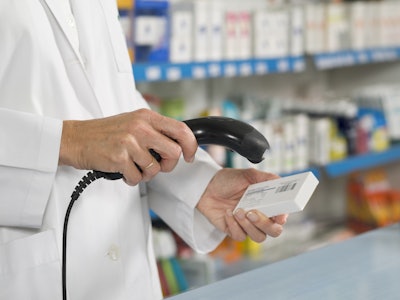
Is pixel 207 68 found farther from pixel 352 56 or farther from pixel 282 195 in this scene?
pixel 282 195

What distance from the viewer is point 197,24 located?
270 centimetres

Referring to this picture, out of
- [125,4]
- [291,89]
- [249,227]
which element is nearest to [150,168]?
[249,227]

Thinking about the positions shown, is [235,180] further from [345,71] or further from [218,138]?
[345,71]

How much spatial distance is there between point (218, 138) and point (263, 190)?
0.39 feet

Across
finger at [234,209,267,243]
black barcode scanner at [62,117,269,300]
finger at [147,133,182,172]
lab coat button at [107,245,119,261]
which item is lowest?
lab coat button at [107,245,119,261]

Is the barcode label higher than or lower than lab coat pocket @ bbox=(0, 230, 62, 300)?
higher

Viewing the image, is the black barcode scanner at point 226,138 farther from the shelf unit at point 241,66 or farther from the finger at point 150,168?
the shelf unit at point 241,66

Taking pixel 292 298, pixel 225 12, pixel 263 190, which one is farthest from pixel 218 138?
pixel 225 12

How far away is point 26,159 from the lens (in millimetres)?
1155

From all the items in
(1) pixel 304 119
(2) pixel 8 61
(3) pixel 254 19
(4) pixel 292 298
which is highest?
(2) pixel 8 61

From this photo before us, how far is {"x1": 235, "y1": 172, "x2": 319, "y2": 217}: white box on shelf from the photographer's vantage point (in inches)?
42.9

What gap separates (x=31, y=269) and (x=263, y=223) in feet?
1.33

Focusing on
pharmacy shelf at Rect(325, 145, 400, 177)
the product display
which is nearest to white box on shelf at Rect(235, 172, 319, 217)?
the product display

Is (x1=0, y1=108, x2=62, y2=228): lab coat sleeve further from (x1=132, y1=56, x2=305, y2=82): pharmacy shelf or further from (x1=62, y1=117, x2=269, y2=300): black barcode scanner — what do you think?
(x1=132, y1=56, x2=305, y2=82): pharmacy shelf
